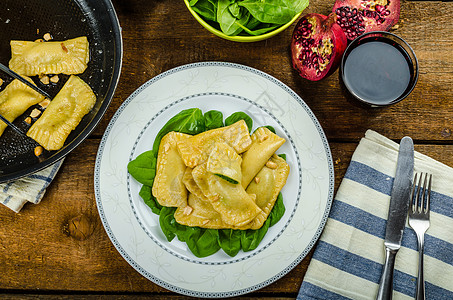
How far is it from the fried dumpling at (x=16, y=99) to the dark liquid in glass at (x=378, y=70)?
112 centimetres

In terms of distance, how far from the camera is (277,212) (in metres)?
1.34

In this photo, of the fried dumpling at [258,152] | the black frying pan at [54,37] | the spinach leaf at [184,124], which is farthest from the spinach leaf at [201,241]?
the black frying pan at [54,37]

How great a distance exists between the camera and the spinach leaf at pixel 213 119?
1.38 metres

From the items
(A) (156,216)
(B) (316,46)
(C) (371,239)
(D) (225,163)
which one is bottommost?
(C) (371,239)

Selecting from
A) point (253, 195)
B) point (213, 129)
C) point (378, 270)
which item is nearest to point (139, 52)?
point (213, 129)

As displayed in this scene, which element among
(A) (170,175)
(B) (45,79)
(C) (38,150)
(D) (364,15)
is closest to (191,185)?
(A) (170,175)

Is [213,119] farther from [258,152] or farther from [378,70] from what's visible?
[378,70]

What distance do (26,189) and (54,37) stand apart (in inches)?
22.4

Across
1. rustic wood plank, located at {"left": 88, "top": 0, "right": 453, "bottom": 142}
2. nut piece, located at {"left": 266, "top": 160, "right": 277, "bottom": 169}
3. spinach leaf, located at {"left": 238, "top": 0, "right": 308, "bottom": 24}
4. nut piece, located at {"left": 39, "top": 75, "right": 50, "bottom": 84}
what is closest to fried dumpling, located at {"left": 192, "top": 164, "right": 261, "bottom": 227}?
nut piece, located at {"left": 266, "top": 160, "right": 277, "bottom": 169}

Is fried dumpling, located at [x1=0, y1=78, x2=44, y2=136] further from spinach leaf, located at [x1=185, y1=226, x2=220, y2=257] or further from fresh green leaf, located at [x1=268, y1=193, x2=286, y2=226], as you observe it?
fresh green leaf, located at [x1=268, y1=193, x2=286, y2=226]

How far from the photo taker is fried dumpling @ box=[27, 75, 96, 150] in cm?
133

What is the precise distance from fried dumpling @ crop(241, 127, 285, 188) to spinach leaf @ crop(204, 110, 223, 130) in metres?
0.14

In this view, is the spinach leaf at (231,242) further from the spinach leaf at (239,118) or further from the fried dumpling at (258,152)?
the spinach leaf at (239,118)

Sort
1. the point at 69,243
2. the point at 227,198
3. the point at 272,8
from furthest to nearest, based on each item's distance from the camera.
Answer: the point at 69,243 < the point at 227,198 < the point at 272,8
